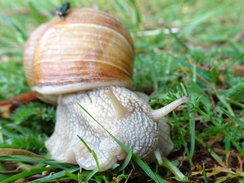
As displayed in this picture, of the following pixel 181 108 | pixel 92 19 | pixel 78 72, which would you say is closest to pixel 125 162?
pixel 181 108

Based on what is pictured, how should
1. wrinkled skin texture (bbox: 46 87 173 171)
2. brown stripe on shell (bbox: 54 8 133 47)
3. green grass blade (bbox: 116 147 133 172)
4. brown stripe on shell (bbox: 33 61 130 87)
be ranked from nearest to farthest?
1. green grass blade (bbox: 116 147 133 172)
2. wrinkled skin texture (bbox: 46 87 173 171)
3. brown stripe on shell (bbox: 33 61 130 87)
4. brown stripe on shell (bbox: 54 8 133 47)

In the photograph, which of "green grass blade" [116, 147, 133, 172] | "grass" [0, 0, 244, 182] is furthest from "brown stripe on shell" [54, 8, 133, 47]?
"green grass blade" [116, 147, 133, 172]

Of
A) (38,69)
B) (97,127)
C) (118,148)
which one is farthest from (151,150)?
(38,69)

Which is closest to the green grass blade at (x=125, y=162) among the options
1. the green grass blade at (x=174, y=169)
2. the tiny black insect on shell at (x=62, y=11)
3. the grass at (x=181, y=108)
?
the grass at (x=181, y=108)

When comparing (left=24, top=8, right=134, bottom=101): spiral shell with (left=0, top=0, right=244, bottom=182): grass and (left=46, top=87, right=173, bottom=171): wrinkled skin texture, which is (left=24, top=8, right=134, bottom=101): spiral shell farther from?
(left=0, top=0, right=244, bottom=182): grass

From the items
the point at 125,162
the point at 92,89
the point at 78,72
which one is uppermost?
the point at 78,72

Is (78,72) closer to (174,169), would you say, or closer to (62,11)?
(62,11)

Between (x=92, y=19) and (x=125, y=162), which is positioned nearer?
(x=125, y=162)
